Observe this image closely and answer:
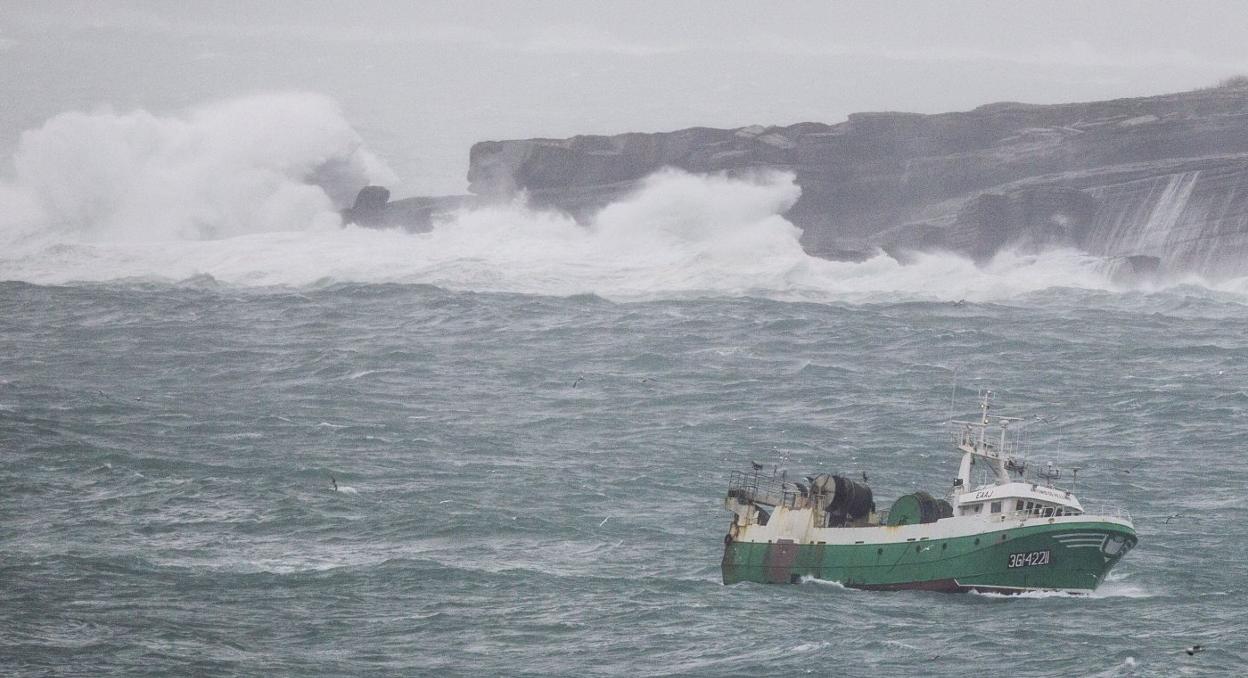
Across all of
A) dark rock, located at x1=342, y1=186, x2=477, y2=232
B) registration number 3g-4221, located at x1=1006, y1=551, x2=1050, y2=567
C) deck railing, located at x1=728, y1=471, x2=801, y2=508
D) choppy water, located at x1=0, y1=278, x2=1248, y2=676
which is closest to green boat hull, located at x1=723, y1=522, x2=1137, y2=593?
registration number 3g-4221, located at x1=1006, y1=551, x2=1050, y2=567

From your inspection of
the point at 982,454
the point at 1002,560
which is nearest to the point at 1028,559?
the point at 1002,560

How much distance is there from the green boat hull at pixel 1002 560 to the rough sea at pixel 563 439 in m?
0.80

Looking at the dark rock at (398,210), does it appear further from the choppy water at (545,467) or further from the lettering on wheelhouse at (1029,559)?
the lettering on wheelhouse at (1029,559)

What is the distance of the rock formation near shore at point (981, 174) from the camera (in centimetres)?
14000

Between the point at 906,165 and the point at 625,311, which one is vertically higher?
the point at 906,165

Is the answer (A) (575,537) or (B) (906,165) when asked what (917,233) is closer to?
(B) (906,165)

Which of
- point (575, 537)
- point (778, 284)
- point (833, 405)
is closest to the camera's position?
point (575, 537)

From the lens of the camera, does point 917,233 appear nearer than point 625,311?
No

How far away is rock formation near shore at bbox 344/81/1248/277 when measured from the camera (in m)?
140

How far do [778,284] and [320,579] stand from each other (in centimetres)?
7347

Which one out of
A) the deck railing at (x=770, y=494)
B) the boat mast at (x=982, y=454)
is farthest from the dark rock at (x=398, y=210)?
the boat mast at (x=982, y=454)

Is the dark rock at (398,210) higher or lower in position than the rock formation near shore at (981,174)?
lower

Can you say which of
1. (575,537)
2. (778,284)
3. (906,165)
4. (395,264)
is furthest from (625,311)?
(575,537)

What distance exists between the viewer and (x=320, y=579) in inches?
2586
